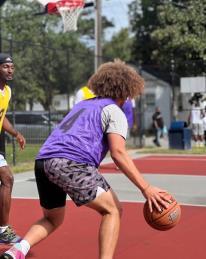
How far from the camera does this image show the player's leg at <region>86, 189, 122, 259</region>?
15.6 ft

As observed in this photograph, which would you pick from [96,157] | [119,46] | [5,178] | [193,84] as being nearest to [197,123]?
[193,84]

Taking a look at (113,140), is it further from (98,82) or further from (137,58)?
(137,58)

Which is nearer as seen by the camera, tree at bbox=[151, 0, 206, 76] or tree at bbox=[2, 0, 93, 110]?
tree at bbox=[151, 0, 206, 76]

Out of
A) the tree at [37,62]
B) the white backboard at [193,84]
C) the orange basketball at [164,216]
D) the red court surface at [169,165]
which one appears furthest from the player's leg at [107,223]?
the white backboard at [193,84]

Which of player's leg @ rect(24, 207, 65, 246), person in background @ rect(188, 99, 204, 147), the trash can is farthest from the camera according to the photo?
person in background @ rect(188, 99, 204, 147)

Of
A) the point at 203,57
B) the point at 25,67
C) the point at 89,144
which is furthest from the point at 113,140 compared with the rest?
the point at 25,67

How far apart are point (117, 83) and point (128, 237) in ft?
8.14

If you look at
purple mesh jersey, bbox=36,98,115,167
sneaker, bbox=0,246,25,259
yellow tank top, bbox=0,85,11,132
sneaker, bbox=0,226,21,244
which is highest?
yellow tank top, bbox=0,85,11,132

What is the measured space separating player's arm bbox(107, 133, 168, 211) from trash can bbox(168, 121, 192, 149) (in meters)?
14.8

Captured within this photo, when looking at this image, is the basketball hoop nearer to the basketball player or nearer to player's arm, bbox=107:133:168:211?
the basketball player

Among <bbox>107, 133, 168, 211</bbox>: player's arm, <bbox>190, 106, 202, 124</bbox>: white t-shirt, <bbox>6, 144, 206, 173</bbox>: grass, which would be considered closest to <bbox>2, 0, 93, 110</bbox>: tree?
<bbox>6, 144, 206, 173</bbox>: grass

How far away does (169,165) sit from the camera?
49.6ft

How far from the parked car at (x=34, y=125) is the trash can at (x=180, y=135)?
13.2 feet

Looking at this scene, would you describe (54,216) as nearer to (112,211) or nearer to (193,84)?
(112,211)
